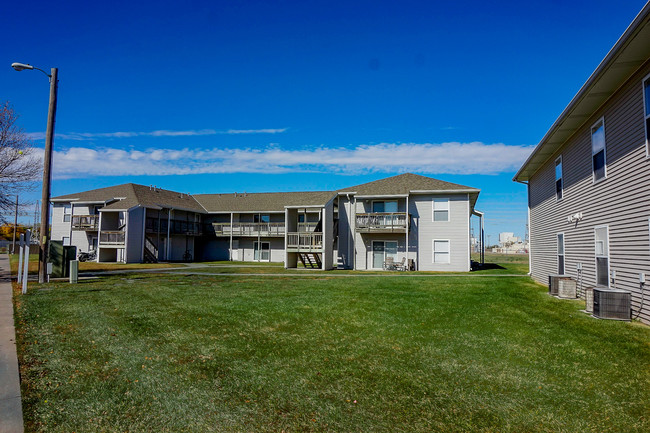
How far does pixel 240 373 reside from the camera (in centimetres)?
520

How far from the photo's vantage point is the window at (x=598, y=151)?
10.4m

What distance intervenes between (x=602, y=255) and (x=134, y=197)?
3058cm

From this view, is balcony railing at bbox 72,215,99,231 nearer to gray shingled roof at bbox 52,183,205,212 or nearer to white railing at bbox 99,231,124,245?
gray shingled roof at bbox 52,183,205,212

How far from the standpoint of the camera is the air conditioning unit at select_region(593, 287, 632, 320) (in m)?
8.34

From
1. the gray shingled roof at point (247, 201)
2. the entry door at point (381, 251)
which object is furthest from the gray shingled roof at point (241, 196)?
the entry door at point (381, 251)

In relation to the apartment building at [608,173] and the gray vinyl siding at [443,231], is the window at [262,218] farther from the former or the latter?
the apartment building at [608,173]

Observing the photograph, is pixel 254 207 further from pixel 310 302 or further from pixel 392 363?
pixel 392 363

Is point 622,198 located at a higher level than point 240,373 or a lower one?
higher

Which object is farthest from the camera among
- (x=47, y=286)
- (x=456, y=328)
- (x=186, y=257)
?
(x=186, y=257)

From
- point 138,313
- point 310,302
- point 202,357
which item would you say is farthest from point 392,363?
point 138,313

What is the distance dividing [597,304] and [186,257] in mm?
33206

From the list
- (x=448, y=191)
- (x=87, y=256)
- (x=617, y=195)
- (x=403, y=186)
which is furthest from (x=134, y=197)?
(x=617, y=195)

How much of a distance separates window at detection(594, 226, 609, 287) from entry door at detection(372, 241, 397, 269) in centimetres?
1582

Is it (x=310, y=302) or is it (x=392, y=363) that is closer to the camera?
(x=392, y=363)
